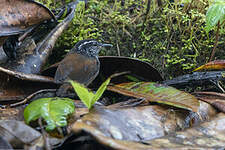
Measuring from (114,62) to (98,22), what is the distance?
133 cm

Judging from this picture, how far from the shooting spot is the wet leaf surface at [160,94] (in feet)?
6.92

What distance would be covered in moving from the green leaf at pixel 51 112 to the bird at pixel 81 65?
1.74ft

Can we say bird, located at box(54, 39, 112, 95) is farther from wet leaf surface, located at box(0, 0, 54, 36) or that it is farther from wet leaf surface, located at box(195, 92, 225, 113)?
wet leaf surface, located at box(195, 92, 225, 113)

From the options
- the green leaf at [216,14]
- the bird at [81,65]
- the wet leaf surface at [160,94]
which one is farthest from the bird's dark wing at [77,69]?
the green leaf at [216,14]

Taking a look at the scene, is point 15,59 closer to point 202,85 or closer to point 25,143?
point 25,143

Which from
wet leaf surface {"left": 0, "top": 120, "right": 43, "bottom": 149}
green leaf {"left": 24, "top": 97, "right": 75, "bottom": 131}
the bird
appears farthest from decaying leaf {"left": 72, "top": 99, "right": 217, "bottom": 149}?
the bird

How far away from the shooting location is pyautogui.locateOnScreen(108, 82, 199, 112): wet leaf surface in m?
2.11

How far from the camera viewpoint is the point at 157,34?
3.66m

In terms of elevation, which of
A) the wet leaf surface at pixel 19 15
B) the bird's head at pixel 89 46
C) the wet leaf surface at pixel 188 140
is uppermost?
the wet leaf surface at pixel 19 15

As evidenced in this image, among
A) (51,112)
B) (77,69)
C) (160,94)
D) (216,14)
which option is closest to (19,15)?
(77,69)

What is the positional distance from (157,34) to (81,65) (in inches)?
44.8

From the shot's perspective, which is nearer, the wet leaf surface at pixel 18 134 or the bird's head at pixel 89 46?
the wet leaf surface at pixel 18 134

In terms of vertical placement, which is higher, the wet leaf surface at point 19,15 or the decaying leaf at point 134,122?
the wet leaf surface at point 19,15

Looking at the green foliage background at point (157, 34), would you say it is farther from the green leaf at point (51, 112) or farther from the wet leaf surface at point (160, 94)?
the green leaf at point (51, 112)
